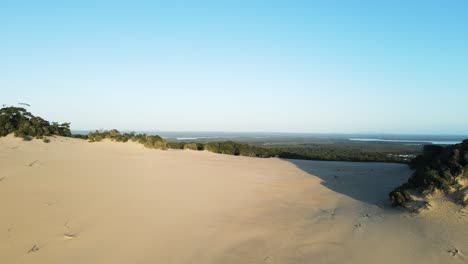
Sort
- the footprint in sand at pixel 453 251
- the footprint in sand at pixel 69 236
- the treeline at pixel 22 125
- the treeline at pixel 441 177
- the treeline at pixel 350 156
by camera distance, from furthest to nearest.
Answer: the treeline at pixel 350 156, the treeline at pixel 22 125, the treeline at pixel 441 177, the footprint in sand at pixel 69 236, the footprint in sand at pixel 453 251

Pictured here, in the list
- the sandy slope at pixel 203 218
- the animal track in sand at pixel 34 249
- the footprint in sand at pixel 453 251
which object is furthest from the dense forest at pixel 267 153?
the animal track in sand at pixel 34 249

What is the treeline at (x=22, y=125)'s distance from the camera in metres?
13.0

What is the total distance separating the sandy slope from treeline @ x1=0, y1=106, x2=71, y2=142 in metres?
2.60

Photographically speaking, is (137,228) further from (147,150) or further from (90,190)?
(147,150)

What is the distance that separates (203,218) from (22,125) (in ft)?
34.9

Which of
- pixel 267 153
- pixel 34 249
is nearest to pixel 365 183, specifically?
pixel 34 249

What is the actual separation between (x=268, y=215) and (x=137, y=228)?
104 inches

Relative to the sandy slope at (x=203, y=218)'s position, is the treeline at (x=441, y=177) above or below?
above

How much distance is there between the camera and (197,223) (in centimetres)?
644

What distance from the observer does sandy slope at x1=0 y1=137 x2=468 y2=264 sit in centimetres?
495

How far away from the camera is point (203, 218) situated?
6.75 meters

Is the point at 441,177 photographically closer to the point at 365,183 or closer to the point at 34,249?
the point at 365,183

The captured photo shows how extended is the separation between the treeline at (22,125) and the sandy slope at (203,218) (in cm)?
260

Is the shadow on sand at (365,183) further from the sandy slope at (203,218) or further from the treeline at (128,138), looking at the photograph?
the treeline at (128,138)
